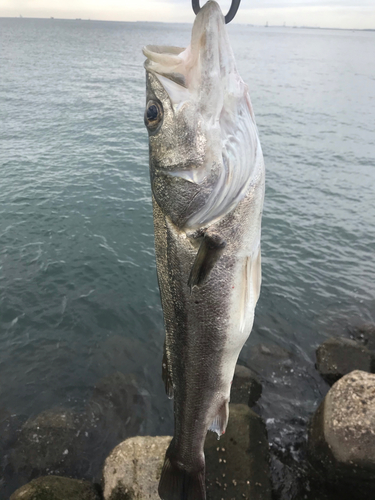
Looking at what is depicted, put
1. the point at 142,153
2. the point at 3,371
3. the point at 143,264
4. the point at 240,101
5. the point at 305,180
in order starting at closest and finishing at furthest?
the point at 240,101 → the point at 3,371 → the point at 143,264 → the point at 305,180 → the point at 142,153

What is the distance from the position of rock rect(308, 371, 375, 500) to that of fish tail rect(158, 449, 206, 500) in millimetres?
2927

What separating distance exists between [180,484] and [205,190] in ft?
10.8

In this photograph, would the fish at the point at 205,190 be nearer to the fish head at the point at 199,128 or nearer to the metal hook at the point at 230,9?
the fish head at the point at 199,128

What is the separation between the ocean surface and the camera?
8.50 metres

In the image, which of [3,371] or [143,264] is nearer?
[3,371]

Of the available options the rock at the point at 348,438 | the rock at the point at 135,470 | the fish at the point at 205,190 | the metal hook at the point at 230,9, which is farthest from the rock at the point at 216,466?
the metal hook at the point at 230,9

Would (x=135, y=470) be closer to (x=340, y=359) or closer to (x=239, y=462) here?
(x=239, y=462)

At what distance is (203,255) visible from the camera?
9.07 feet

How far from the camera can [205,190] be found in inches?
110

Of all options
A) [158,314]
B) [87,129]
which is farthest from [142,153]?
[158,314]

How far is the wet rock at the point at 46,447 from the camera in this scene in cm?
681

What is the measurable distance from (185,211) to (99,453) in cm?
649

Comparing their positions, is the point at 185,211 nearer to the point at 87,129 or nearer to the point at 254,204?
the point at 254,204

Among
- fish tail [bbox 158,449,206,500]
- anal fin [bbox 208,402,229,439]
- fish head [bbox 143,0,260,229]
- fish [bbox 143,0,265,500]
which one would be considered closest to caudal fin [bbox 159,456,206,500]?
fish tail [bbox 158,449,206,500]
